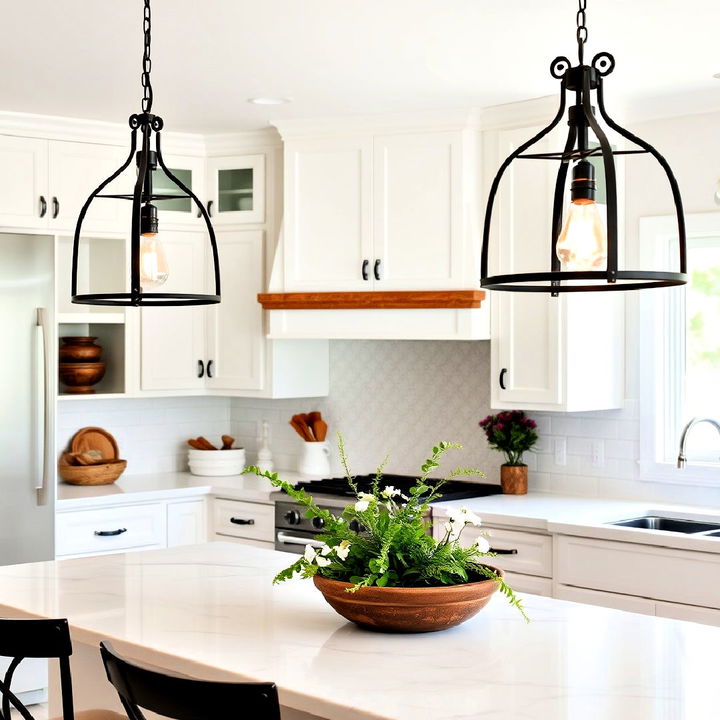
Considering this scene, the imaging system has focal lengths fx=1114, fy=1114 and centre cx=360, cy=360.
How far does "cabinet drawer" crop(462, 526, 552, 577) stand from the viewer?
4.18 m

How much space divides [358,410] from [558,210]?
347cm

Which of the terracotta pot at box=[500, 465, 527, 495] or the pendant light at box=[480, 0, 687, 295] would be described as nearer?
the pendant light at box=[480, 0, 687, 295]

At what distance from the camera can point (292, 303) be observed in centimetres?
510

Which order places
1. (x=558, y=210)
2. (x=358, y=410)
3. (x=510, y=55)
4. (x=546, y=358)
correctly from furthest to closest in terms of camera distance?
(x=358, y=410)
(x=546, y=358)
(x=510, y=55)
(x=558, y=210)

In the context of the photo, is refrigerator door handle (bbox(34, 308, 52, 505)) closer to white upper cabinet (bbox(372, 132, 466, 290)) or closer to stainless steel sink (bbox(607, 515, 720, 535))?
white upper cabinet (bbox(372, 132, 466, 290))

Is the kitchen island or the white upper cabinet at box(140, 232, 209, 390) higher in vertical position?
the white upper cabinet at box(140, 232, 209, 390)

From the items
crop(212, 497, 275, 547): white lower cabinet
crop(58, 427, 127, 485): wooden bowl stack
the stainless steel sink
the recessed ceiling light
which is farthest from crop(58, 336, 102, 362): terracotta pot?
the stainless steel sink

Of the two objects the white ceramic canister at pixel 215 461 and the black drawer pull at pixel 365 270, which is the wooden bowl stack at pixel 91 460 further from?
the black drawer pull at pixel 365 270

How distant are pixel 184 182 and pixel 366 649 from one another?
11.7 feet

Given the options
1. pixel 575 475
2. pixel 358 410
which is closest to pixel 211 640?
pixel 575 475

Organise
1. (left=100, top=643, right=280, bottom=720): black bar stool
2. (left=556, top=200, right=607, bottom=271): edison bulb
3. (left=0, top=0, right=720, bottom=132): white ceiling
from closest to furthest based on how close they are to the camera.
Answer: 1. (left=100, top=643, right=280, bottom=720): black bar stool
2. (left=556, top=200, right=607, bottom=271): edison bulb
3. (left=0, top=0, right=720, bottom=132): white ceiling

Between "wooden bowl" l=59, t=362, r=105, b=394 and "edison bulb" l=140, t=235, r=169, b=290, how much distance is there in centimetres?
286

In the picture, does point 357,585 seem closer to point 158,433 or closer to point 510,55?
point 510,55

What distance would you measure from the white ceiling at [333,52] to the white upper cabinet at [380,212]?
0.66 feet
